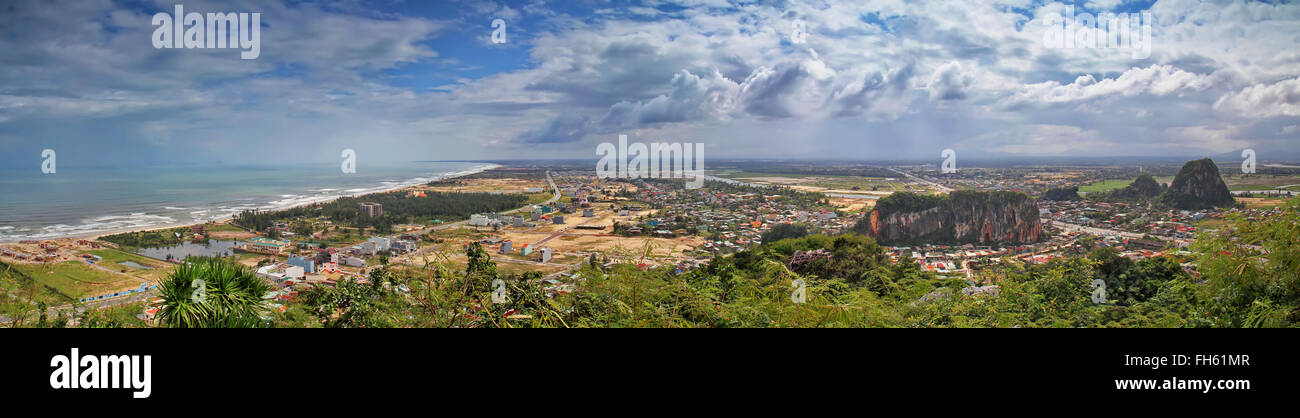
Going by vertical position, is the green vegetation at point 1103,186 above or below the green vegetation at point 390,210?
above

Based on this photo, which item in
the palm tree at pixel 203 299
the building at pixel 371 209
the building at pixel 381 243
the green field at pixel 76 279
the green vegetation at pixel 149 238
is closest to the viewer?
the palm tree at pixel 203 299

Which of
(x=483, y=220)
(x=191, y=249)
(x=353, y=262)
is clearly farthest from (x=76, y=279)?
(x=483, y=220)

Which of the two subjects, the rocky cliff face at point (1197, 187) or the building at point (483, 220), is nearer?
the building at point (483, 220)

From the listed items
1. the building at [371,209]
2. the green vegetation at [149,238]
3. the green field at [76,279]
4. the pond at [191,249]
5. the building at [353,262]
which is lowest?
the green field at [76,279]

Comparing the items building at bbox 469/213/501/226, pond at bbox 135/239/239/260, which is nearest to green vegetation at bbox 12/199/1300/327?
pond at bbox 135/239/239/260

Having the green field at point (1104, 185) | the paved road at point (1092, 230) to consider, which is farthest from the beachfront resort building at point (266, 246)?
the green field at point (1104, 185)

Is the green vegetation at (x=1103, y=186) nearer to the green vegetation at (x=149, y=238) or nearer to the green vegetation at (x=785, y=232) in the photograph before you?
the green vegetation at (x=785, y=232)
